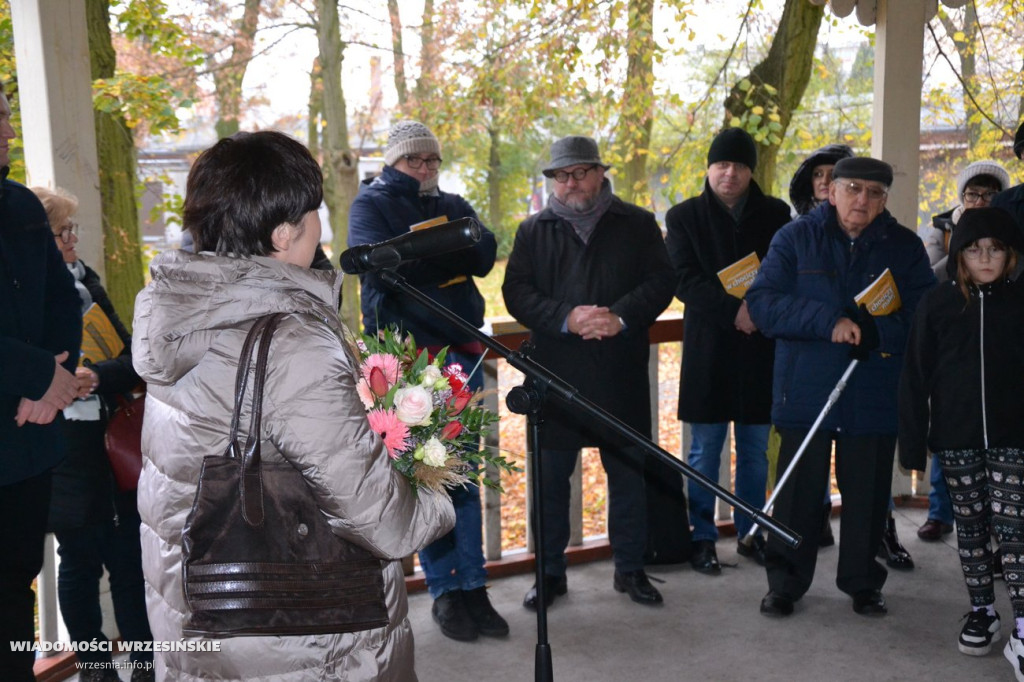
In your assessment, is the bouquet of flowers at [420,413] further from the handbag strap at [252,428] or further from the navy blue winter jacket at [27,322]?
the navy blue winter jacket at [27,322]

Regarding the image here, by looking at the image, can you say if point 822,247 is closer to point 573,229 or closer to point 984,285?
point 984,285

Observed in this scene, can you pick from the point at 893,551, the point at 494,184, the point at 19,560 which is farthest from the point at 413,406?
the point at 494,184

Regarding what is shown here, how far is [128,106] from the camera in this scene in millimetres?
4965

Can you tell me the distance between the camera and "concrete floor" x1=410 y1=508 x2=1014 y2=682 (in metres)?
3.50

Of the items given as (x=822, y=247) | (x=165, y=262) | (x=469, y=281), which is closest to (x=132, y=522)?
(x=469, y=281)

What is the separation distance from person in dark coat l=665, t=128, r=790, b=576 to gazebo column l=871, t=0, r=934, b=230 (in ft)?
2.69

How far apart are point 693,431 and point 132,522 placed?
2.54m

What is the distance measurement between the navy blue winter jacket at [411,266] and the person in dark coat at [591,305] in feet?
0.91

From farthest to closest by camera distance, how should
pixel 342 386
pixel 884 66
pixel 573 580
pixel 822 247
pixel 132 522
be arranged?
pixel 884 66
pixel 573 580
pixel 822 247
pixel 132 522
pixel 342 386

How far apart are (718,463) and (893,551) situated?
905mm

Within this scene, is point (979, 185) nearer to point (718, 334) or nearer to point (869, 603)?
point (718, 334)

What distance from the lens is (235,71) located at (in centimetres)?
1016

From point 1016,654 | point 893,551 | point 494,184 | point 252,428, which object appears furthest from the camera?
point 494,184

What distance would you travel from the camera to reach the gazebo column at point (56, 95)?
327cm
